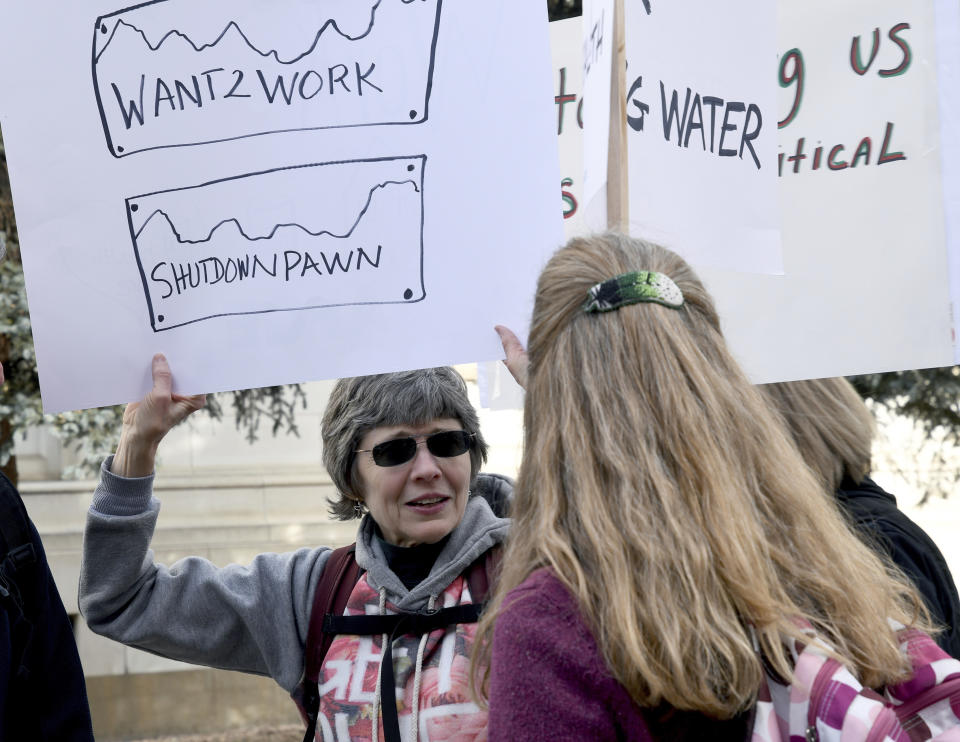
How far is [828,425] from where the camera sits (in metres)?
2.63

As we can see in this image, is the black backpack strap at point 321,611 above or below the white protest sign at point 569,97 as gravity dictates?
below

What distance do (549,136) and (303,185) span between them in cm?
50

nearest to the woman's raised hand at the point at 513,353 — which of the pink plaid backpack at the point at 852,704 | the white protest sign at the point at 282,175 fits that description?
the white protest sign at the point at 282,175

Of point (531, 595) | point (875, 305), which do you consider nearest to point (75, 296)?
point (531, 595)

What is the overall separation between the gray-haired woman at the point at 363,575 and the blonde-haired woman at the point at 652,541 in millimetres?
595

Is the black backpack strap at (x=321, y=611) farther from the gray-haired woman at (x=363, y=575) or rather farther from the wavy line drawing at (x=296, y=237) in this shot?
the wavy line drawing at (x=296, y=237)

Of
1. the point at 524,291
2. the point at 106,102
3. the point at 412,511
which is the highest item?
the point at 106,102

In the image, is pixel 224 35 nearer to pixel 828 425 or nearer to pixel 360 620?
pixel 360 620

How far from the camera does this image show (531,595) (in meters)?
1.43

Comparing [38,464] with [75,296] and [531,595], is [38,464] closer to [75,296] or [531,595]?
[75,296]

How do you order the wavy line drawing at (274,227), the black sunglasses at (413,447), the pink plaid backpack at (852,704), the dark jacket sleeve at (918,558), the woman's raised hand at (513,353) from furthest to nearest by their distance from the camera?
the black sunglasses at (413,447), the dark jacket sleeve at (918,558), the wavy line drawing at (274,227), the woman's raised hand at (513,353), the pink plaid backpack at (852,704)

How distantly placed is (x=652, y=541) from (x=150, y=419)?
1181mm

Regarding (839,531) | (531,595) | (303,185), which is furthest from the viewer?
(303,185)

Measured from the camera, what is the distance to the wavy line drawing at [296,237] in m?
2.20
